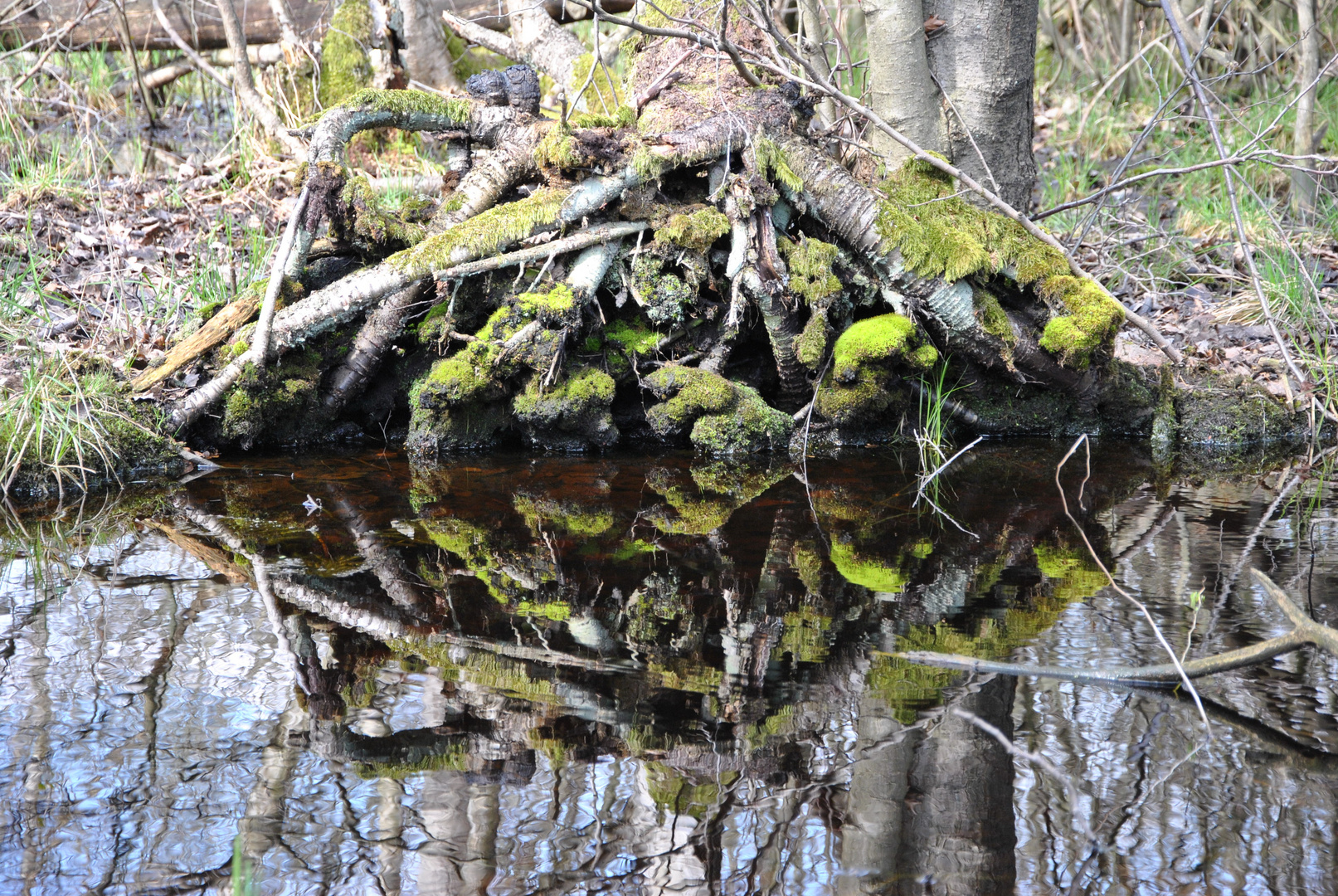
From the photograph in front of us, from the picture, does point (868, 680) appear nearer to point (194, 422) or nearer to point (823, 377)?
point (823, 377)

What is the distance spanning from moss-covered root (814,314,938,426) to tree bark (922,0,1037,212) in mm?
1004

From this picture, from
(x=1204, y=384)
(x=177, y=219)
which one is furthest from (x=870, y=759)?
(x=177, y=219)

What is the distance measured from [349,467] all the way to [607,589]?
7.06ft

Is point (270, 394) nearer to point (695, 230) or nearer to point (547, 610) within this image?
point (695, 230)

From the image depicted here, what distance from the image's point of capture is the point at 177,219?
6.85 metres

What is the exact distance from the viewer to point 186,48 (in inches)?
313

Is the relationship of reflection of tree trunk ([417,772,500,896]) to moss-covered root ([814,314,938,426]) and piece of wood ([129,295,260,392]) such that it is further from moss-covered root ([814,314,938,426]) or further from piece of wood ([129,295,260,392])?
piece of wood ([129,295,260,392])

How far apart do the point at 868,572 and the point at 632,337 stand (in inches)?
92.4

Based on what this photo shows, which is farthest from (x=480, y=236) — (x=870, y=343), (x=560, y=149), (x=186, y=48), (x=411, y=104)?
(x=186, y=48)

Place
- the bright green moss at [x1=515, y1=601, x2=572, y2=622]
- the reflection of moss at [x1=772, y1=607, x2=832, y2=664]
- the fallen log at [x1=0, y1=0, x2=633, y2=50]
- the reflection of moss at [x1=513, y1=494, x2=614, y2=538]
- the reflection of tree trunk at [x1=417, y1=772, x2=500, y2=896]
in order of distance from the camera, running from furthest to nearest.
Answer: the fallen log at [x1=0, y1=0, x2=633, y2=50], the reflection of moss at [x1=513, y1=494, x2=614, y2=538], the bright green moss at [x1=515, y1=601, x2=572, y2=622], the reflection of moss at [x1=772, y1=607, x2=832, y2=664], the reflection of tree trunk at [x1=417, y1=772, x2=500, y2=896]

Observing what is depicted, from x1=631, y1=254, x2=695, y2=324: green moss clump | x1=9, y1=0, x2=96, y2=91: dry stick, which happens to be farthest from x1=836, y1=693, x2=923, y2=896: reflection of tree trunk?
x1=9, y1=0, x2=96, y2=91: dry stick

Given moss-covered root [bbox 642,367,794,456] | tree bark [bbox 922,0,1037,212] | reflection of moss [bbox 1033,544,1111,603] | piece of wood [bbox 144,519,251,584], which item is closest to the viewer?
reflection of moss [bbox 1033,544,1111,603]

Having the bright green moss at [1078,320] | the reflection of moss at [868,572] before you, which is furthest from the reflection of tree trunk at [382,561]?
the bright green moss at [1078,320]

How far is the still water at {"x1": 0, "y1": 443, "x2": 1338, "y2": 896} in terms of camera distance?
1.93m
